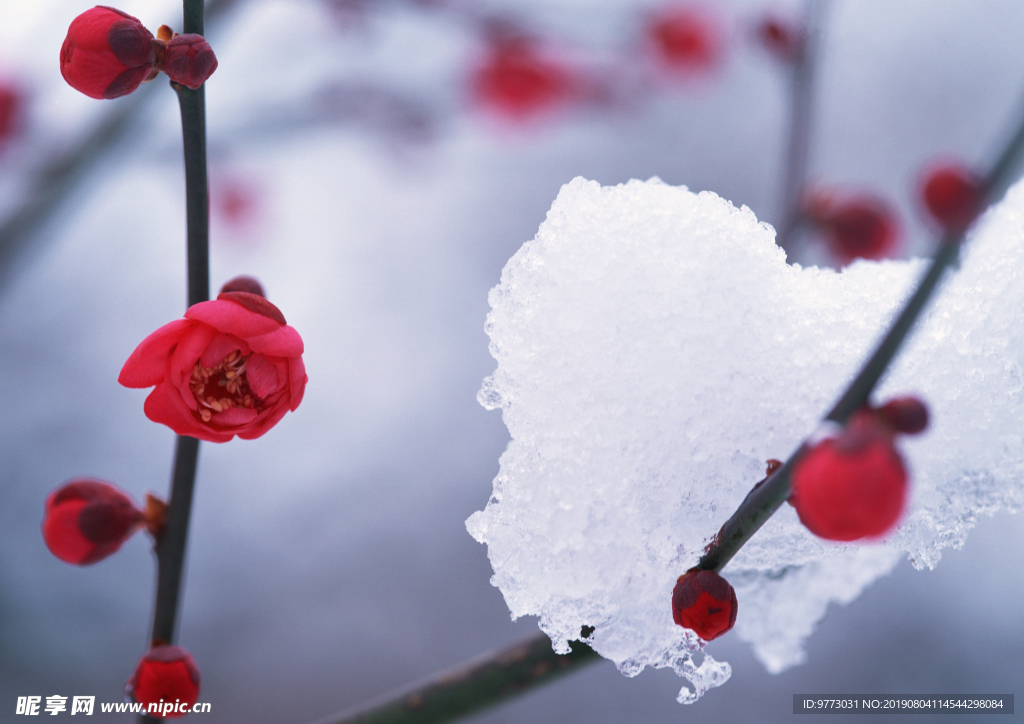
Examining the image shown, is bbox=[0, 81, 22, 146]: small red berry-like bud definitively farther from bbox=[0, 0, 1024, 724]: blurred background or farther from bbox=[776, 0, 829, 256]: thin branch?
bbox=[776, 0, 829, 256]: thin branch

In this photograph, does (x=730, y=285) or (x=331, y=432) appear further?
(x=331, y=432)

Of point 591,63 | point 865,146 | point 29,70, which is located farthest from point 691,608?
point 865,146

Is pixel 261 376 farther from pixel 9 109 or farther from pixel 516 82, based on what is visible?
pixel 516 82

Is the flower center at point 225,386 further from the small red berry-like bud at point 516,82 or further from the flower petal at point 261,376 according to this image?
the small red berry-like bud at point 516,82

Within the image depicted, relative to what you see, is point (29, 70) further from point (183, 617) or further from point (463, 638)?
point (463, 638)

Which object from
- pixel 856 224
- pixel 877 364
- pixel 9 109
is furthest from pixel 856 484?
pixel 9 109

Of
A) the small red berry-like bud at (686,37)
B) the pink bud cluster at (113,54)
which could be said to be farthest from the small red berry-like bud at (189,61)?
the small red berry-like bud at (686,37)
